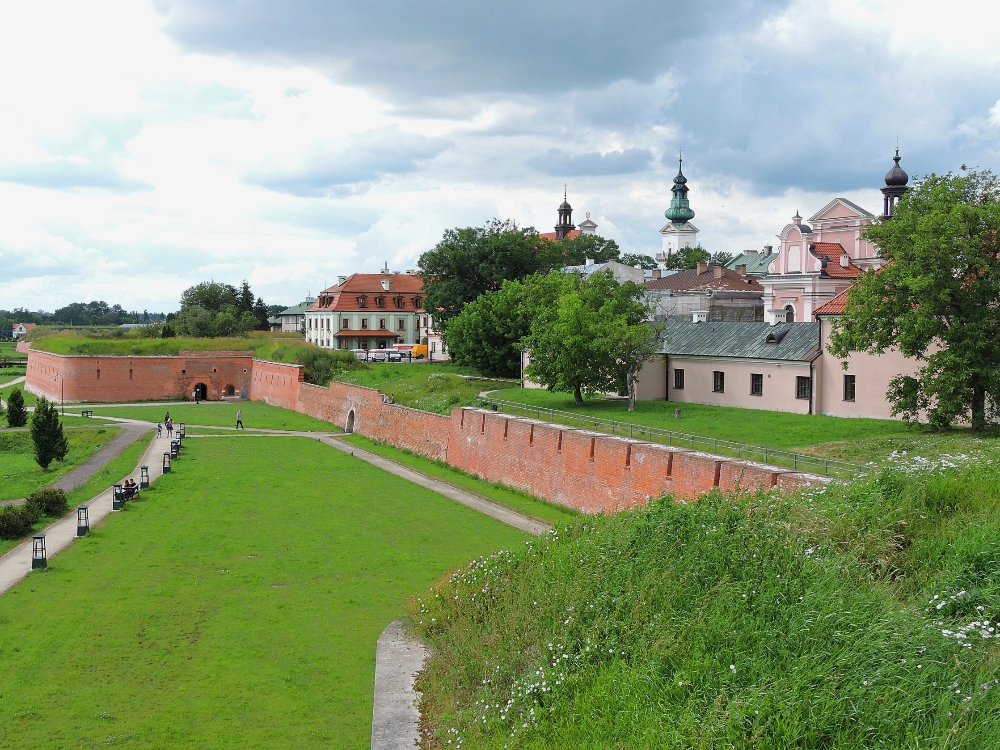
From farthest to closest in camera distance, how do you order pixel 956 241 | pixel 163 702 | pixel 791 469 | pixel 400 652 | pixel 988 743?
1. pixel 956 241
2. pixel 791 469
3. pixel 400 652
4. pixel 163 702
5. pixel 988 743

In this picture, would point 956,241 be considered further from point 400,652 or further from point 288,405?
point 288,405

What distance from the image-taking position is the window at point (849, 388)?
84.8ft

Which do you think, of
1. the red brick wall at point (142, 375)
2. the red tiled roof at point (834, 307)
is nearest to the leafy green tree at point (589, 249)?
the red brick wall at point (142, 375)

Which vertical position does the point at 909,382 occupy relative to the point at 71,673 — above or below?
above

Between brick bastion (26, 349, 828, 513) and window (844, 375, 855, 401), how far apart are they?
8682 mm

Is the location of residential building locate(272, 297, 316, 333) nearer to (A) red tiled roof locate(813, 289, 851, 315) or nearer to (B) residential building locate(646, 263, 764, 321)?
(B) residential building locate(646, 263, 764, 321)

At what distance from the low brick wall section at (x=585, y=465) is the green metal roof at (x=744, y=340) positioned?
329 inches

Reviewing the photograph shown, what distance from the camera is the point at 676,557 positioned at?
9.82 meters

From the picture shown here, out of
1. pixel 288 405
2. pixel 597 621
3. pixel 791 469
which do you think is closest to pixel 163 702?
pixel 597 621

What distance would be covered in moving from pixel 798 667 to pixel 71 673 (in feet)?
30.0

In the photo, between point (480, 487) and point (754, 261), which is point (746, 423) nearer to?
point (480, 487)

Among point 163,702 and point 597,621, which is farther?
point 163,702

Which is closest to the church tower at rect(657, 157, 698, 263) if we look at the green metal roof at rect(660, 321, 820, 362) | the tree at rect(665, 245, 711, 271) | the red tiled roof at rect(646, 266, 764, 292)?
the tree at rect(665, 245, 711, 271)

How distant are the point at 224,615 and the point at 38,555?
17.9 feet
